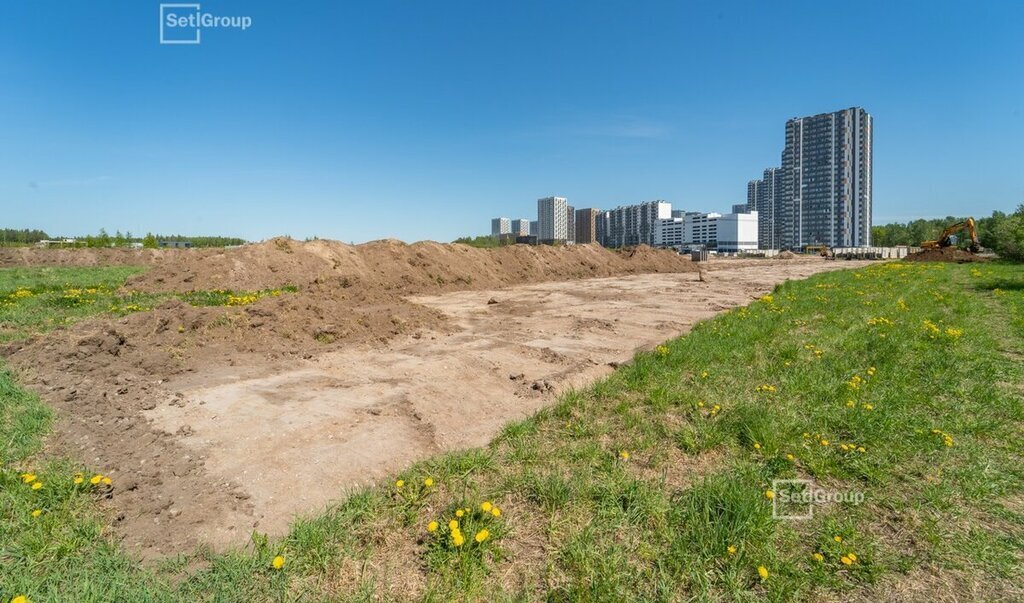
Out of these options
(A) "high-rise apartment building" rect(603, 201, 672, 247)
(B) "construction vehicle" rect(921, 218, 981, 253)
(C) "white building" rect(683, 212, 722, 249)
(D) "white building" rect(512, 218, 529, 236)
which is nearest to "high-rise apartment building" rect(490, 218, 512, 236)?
(D) "white building" rect(512, 218, 529, 236)

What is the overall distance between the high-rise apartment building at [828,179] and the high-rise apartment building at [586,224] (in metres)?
65.7

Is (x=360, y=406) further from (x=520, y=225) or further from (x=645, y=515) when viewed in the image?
(x=520, y=225)

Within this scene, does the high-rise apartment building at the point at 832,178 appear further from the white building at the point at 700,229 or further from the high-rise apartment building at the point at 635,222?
the high-rise apartment building at the point at 635,222

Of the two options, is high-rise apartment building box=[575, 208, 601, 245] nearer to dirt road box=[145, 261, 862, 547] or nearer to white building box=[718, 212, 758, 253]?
white building box=[718, 212, 758, 253]

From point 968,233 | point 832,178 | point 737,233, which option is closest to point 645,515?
point 968,233

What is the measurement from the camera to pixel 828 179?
118438 millimetres

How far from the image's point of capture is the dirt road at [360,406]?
4082 millimetres

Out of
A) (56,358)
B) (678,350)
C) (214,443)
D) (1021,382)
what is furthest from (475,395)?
(1021,382)

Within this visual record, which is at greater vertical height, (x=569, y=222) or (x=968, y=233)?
(x=569, y=222)

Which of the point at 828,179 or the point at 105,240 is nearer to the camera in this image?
the point at 105,240

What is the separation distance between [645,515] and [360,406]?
4.07 m

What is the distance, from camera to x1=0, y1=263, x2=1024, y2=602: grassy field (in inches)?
110

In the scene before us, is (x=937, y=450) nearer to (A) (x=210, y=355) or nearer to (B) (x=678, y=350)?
(B) (x=678, y=350)

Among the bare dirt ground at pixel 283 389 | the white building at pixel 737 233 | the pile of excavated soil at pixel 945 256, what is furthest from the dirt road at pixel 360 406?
the white building at pixel 737 233
